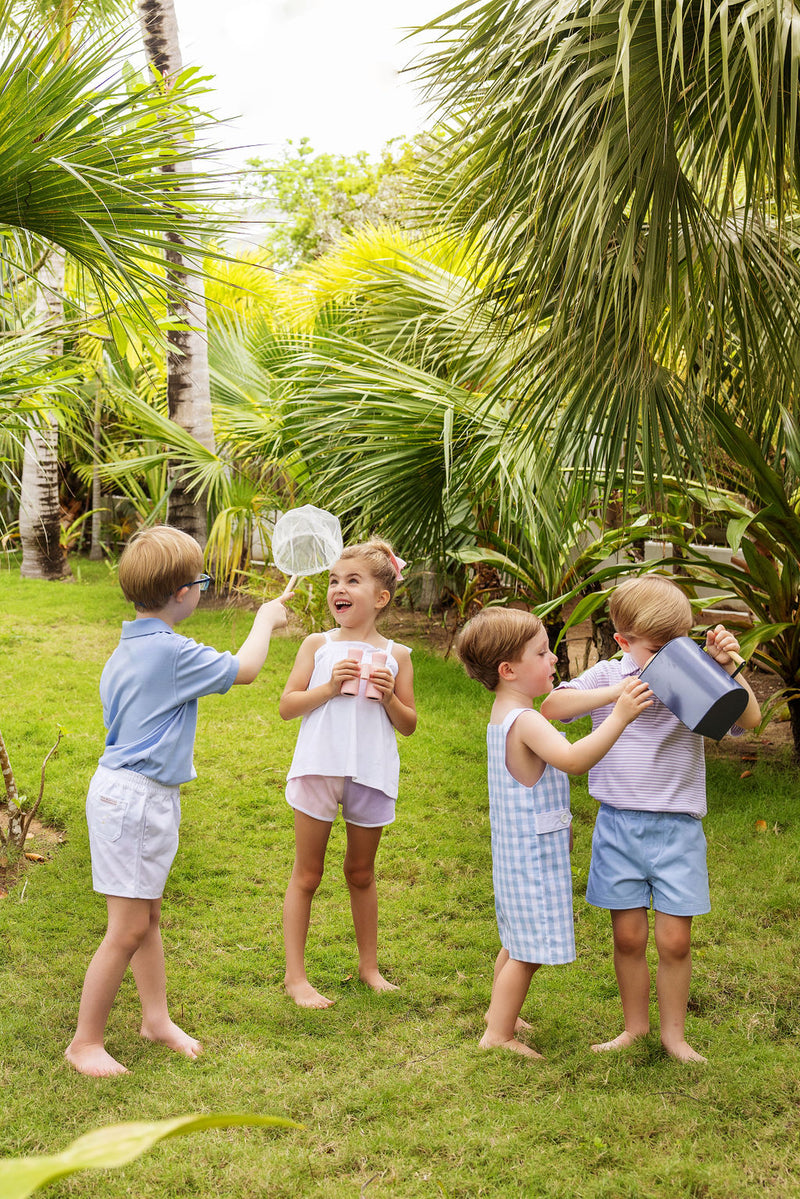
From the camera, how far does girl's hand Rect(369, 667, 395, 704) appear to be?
2.86 metres

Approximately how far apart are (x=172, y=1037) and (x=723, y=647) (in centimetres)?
177

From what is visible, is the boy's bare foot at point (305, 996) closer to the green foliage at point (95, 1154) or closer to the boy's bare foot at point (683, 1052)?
the boy's bare foot at point (683, 1052)

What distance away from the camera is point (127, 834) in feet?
8.30

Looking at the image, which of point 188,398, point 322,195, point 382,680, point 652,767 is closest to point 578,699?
point 652,767

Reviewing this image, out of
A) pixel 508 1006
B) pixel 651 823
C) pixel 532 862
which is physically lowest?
pixel 508 1006

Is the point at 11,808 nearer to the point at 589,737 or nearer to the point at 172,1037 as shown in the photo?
the point at 172,1037

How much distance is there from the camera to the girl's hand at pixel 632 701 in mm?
2344

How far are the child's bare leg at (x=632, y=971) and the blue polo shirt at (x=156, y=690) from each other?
3.94 ft

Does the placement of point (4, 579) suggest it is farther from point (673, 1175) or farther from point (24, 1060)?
point (673, 1175)

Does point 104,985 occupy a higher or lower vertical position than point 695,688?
lower

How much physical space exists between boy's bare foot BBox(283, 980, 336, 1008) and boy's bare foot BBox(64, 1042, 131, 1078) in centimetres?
59

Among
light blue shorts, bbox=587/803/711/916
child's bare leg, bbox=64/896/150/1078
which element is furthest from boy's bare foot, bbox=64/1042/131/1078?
light blue shorts, bbox=587/803/711/916

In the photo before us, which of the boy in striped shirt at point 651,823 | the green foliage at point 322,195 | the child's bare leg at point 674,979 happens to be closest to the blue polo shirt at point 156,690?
the boy in striped shirt at point 651,823

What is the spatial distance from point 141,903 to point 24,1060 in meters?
0.49
